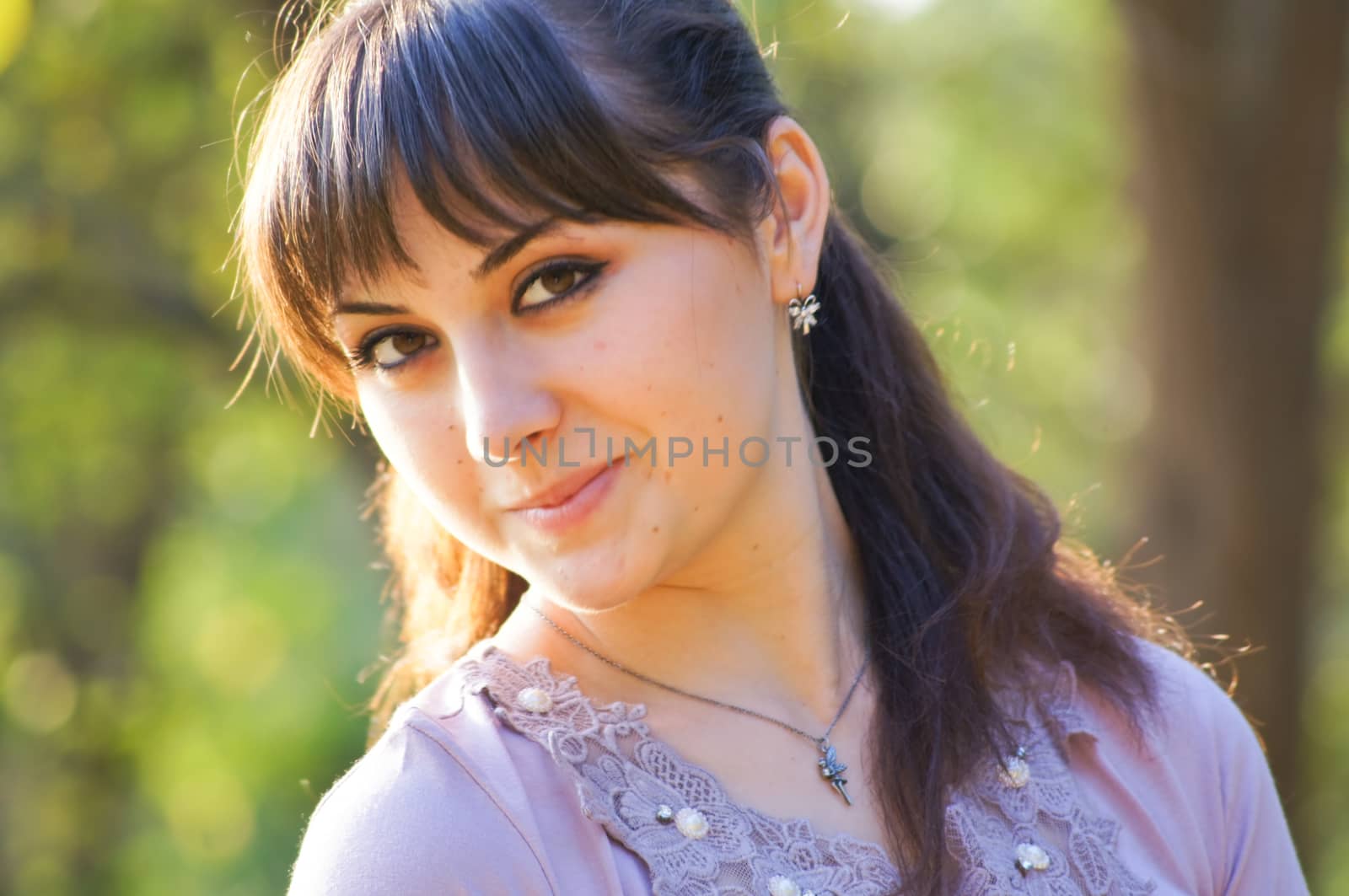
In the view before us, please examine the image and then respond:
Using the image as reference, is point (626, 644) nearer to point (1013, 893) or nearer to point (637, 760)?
point (637, 760)

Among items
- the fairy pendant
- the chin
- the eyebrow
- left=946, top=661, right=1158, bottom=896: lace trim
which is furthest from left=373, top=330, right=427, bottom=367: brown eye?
left=946, top=661, right=1158, bottom=896: lace trim

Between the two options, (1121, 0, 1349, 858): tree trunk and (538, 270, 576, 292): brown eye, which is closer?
(538, 270, 576, 292): brown eye

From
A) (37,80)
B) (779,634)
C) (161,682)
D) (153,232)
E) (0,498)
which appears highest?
(37,80)

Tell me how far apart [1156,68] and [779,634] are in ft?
9.57

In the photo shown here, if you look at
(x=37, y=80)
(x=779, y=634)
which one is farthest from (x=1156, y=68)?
(x=37, y=80)

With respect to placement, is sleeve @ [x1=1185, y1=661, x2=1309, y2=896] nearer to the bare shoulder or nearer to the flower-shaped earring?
the flower-shaped earring

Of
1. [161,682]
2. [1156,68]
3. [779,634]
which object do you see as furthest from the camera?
[161,682]

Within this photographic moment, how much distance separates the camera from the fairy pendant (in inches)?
60.8

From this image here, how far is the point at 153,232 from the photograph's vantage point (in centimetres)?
482

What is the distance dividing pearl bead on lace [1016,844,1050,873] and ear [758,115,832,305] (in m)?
0.70

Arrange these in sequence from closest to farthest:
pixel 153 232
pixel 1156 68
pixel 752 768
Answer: pixel 752 768, pixel 1156 68, pixel 153 232

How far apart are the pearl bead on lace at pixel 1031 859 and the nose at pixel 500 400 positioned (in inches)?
28.5

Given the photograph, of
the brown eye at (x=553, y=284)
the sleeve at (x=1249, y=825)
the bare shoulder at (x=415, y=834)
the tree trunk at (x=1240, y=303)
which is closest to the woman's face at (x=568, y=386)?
the brown eye at (x=553, y=284)

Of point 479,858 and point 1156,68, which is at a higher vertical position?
point 1156,68
